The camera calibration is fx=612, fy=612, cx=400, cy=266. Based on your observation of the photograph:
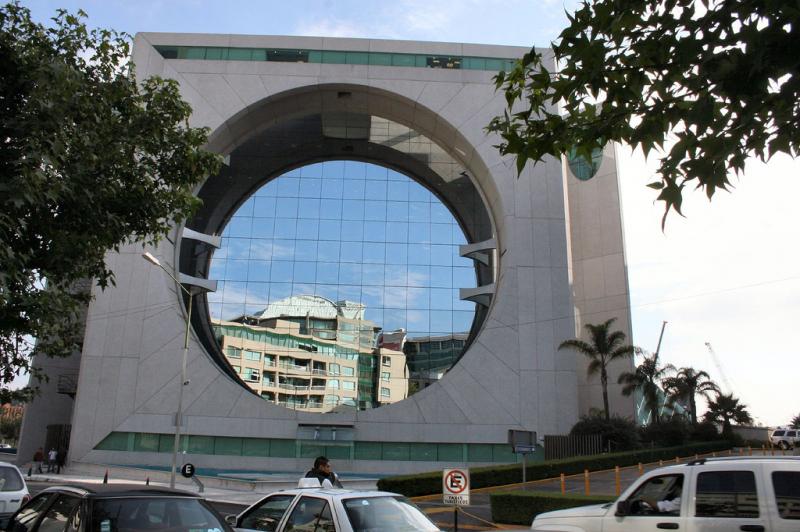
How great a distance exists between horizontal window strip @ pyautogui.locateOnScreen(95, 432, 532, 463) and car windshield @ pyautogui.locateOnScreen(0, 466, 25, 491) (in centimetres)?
2337

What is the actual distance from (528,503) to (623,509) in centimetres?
876

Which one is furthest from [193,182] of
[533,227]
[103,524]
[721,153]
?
[533,227]

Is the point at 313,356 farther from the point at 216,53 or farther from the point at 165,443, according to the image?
the point at 216,53

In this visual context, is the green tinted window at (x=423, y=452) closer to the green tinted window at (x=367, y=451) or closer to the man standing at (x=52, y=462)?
the green tinted window at (x=367, y=451)

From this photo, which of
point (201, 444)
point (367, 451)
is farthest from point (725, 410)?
point (201, 444)

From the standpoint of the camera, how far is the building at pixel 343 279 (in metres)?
A: 34.8

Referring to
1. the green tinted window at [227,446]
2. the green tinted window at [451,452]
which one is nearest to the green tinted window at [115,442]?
the green tinted window at [227,446]

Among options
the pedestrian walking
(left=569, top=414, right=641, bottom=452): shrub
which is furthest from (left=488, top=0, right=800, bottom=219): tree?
the pedestrian walking

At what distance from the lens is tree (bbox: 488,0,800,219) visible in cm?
491

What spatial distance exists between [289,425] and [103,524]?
30930 millimetres

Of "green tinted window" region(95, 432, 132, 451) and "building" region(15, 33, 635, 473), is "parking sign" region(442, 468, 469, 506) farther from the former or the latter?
"green tinted window" region(95, 432, 132, 451)

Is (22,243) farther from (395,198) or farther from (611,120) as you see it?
(395,198)

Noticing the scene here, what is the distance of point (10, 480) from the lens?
11531 millimetres

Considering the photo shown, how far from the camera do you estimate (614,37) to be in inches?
224
